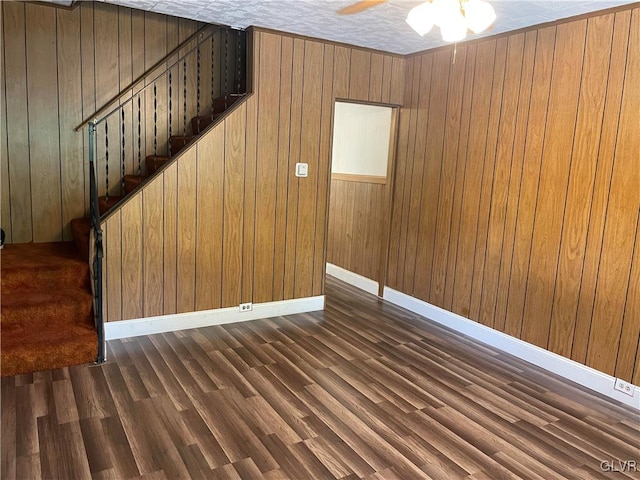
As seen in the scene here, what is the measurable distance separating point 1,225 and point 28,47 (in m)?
1.54

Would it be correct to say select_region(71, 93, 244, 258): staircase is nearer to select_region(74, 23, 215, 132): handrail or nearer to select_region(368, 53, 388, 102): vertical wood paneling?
select_region(74, 23, 215, 132): handrail

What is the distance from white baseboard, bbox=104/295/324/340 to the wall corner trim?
102 centimetres

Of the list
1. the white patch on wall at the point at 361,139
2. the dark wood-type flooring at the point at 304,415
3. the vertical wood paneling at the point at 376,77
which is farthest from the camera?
the white patch on wall at the point at 361,139

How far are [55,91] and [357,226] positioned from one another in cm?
340

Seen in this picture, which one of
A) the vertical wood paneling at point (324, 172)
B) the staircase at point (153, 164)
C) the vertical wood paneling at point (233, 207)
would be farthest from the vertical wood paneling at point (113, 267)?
the vertical wood paneling at point (324, 172)

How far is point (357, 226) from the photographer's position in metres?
5.69

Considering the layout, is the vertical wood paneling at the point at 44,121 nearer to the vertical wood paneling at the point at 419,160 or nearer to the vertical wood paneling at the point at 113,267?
the vertical wood paneling at the point at 113,267

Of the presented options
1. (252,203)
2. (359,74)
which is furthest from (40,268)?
(359,74)

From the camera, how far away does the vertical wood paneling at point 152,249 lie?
3777mm

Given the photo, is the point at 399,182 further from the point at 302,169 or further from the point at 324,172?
the point at 302,169

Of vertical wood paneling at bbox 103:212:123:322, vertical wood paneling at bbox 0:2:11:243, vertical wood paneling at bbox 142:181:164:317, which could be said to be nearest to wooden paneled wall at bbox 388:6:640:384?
vertical wood paneling at bbox 142:181:164:317

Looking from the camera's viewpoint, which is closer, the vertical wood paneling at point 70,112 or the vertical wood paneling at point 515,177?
the vertical wood paneling at point 515,177

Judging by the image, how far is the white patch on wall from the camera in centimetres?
525

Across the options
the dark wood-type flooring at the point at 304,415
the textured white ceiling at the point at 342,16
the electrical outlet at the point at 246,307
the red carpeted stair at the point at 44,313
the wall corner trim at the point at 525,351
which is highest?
the textured white ceiling at the point at 342,16
